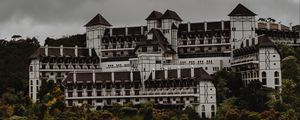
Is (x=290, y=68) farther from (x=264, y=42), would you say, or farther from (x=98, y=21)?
(x=98, y=21)

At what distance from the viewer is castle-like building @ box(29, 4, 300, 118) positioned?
90.4 metres

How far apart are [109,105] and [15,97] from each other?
48.3 feet

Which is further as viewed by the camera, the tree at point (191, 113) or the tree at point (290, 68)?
the tree at point (290, 68)

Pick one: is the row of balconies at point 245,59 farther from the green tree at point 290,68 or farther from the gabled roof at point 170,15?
the gabled roof at point 170,15

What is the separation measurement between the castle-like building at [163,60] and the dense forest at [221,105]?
8.26 ft

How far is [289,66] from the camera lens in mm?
92188

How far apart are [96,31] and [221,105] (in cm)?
3486

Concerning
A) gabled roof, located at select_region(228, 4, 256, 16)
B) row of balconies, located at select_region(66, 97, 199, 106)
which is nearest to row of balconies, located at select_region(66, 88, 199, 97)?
row of balconies, located at select_region(66, 97, 199, 106)

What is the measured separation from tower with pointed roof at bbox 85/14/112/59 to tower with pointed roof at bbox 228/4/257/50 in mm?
23565

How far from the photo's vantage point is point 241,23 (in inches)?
4094

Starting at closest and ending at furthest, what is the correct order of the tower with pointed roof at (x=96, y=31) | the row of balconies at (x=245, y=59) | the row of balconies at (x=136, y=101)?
the row of balconies at (x=136, y=101) → the row of balconies at (x=245, y=59) → the tower with pointed roof at (x=96, y=31)

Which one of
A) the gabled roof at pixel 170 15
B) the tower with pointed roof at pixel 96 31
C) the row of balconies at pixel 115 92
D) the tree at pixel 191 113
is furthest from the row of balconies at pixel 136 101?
the gabled roof at pixel 170 15

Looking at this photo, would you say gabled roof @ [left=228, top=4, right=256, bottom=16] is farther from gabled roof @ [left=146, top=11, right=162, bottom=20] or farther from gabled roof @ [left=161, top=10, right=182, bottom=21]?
gabled roof @ [left=146, top=11, right=162, bottom=20]

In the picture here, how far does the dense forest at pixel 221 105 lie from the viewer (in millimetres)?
81625
